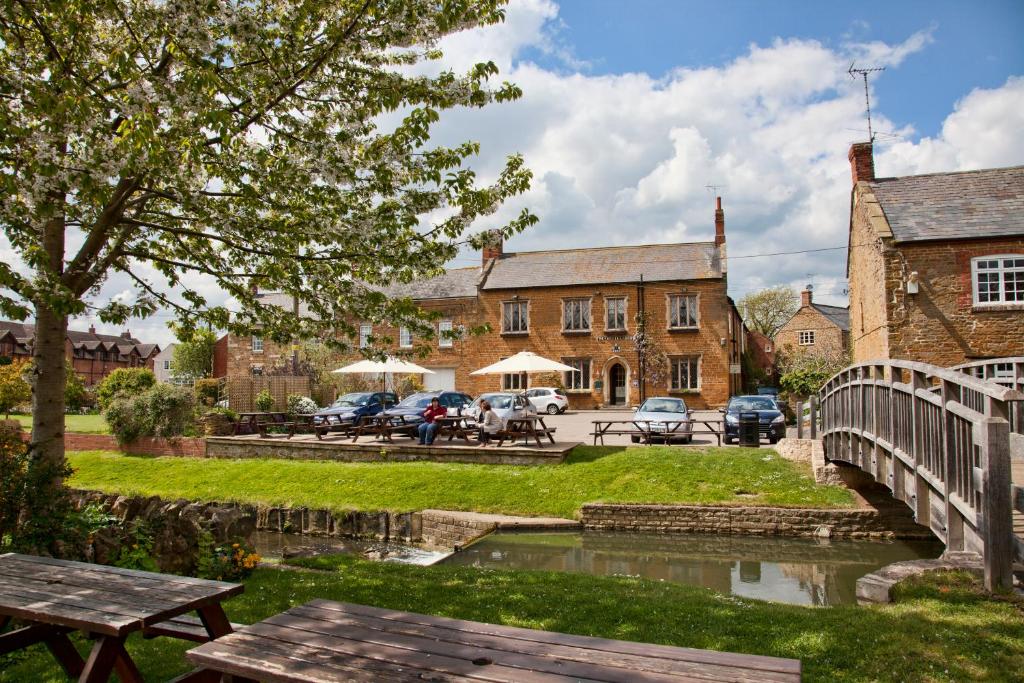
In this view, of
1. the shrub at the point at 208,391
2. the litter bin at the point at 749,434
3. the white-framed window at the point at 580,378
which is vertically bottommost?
the litter bin at the point at 749,434

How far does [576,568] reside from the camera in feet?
37.1

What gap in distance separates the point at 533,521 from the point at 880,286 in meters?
14.7

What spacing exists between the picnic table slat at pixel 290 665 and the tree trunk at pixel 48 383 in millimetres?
5658

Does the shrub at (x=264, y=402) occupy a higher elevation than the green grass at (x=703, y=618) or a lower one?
higher

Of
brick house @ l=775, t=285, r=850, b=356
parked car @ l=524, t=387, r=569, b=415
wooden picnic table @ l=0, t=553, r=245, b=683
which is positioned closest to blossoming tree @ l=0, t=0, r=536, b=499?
wooden picnic table @ l=0, t=553, r=245, b=683

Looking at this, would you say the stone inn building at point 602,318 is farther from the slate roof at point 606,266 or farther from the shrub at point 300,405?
the shrub at point 300,405

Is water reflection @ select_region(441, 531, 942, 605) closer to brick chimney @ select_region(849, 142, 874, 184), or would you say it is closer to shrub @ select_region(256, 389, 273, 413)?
brick chimney @ select_region(849, 142, 874, 184)

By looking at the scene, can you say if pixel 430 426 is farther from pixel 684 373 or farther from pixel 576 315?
pixel 684 373

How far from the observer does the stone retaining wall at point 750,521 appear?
43.1 ft

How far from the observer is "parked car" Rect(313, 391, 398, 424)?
23.0 metres

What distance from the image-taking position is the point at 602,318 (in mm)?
36625

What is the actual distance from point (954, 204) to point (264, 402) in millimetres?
27058

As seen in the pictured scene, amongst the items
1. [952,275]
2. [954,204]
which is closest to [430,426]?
[952,275]

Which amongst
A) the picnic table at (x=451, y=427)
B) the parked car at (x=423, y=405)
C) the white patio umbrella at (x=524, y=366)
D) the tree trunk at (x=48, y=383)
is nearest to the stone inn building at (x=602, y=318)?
the parked car at (x=423, y=405)
